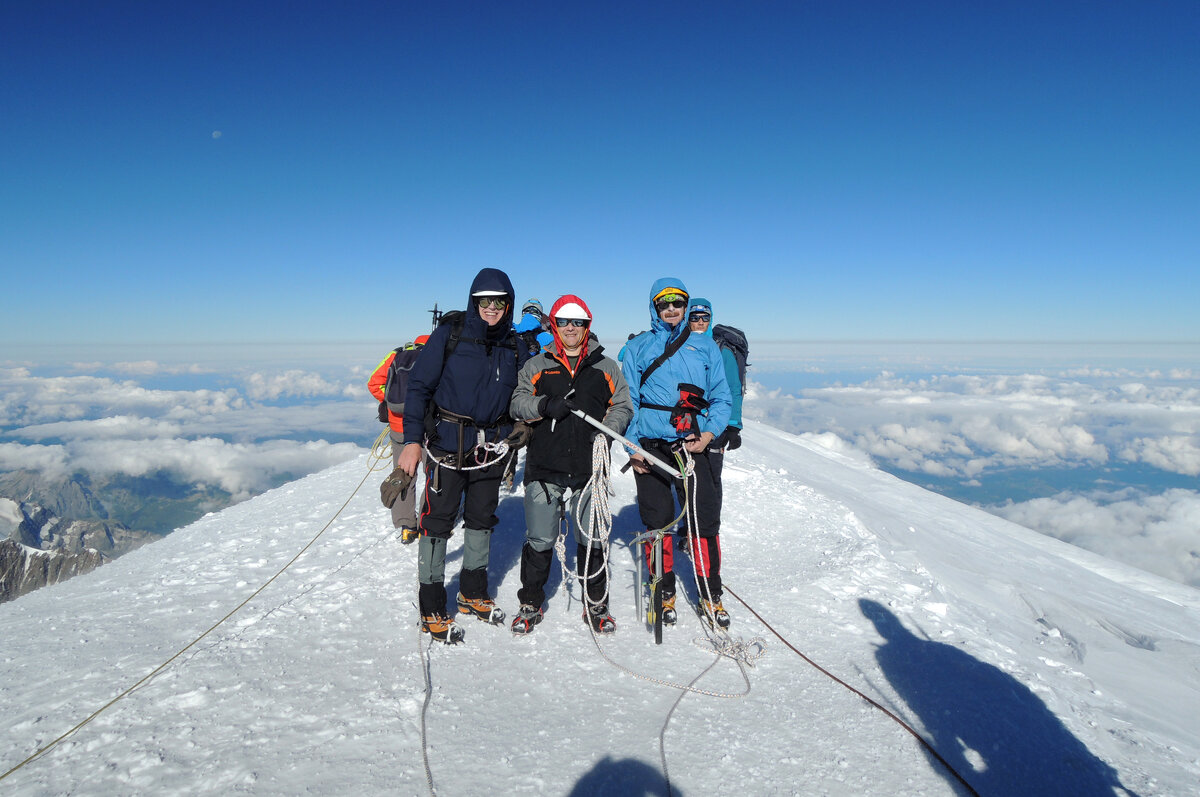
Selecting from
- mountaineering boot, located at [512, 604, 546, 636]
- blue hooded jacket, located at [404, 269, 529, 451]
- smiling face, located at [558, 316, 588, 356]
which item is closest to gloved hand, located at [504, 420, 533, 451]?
blue hooded jacket, located at [404, 269, 529, 451]

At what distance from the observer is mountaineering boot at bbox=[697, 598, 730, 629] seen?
485cm

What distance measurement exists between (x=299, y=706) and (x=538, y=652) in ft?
5.92

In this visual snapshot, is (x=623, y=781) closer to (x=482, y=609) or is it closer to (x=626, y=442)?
(x=482, y=609)

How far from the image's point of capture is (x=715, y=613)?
16.3ft

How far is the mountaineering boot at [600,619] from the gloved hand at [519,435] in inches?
68.9

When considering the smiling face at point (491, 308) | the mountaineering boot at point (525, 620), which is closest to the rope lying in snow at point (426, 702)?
the mountaineering boot at point (525, 620)

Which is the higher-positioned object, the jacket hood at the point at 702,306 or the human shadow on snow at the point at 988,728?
the jacket hood at the point at 702,306

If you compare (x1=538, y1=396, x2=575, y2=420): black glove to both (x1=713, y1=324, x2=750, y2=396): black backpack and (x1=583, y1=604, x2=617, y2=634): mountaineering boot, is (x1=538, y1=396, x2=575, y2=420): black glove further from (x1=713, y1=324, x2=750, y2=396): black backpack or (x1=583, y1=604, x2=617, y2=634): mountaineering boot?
(x1=713, y1=324, x2=750, y2=396): black backpack

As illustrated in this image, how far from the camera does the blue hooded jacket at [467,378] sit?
14.3ft

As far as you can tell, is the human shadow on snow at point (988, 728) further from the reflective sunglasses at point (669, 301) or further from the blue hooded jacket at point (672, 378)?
the reflective sunglasses at point (669, 301)

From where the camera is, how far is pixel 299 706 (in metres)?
3.45

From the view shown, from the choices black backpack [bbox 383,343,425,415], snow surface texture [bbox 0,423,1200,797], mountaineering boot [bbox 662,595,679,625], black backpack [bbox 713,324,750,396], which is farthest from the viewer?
black backpack [bbox 713,324,750,396]

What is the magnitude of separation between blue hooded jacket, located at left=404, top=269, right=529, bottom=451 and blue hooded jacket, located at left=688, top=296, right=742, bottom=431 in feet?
6.39

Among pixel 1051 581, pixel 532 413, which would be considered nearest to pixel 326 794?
pixel 532 413
